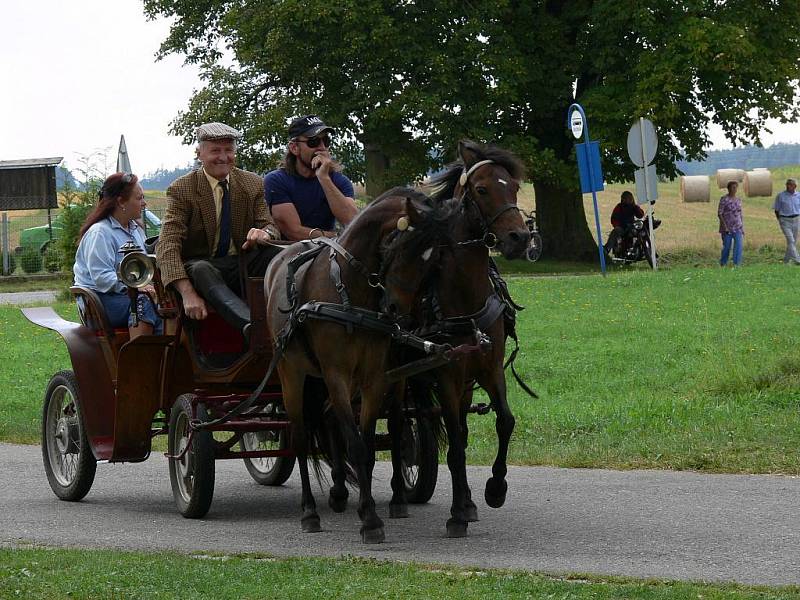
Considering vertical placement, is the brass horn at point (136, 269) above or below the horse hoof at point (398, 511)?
above

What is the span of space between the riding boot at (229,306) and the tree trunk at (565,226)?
2704 cm

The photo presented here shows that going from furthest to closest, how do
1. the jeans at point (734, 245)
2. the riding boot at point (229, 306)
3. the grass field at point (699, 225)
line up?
the grass field at point (699, 225) → the jeans at point (734, 245) → the riding boot at point (229, 306)

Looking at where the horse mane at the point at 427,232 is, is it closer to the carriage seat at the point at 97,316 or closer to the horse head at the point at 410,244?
the horse head at the point at 410,244

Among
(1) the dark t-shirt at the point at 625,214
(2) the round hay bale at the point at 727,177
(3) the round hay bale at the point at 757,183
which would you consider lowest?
(1) the dark t-shirt at the point at 625,214

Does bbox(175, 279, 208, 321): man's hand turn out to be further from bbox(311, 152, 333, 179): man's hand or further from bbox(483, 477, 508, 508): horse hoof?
bbox(483, 477, 508, 508): horse hoof

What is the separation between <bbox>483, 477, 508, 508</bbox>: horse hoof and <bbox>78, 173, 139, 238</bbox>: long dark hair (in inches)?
139

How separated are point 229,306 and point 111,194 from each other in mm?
1764

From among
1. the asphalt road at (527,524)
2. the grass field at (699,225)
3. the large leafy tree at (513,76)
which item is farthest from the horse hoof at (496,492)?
the grass field at (699,225)

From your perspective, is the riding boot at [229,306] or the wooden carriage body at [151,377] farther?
the wooden carriage body at [151,377]

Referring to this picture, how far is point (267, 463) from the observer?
10688mm

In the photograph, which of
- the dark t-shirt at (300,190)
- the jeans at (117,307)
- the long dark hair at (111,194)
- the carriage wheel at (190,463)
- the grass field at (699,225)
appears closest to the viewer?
the carriage wheel at (190,463)

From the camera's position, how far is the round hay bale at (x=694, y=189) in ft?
191

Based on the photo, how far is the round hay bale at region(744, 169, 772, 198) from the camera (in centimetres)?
5575

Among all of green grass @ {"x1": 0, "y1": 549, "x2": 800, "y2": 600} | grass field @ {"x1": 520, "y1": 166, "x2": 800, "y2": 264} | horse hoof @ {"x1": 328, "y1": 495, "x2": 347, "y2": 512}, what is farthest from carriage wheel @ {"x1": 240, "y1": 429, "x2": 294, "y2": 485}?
grass field @ {"x1": 520, "y1": 166, "x2": 800, "y2": 264}
